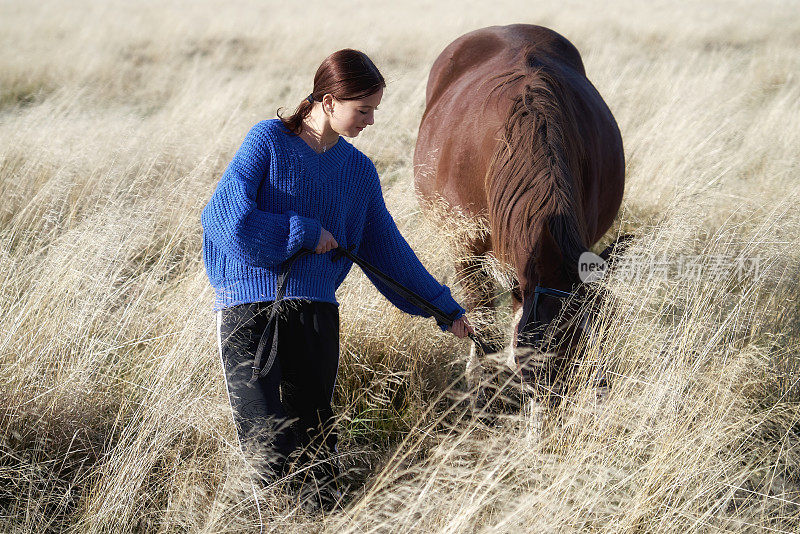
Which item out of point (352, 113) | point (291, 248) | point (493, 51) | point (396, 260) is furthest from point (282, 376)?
point (493, 51)

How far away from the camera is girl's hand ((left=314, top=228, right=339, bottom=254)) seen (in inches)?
70.3

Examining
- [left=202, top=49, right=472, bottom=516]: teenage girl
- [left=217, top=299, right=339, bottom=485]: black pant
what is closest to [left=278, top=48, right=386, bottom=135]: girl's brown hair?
[left=202, top=49, right=472, bottom=516]: teenage girl

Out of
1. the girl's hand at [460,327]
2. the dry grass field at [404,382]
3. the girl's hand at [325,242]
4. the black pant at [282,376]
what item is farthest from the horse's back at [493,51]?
the black pant at [282,376]

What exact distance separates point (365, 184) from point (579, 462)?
3.63ft

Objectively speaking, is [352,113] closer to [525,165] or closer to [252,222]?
[252,222]

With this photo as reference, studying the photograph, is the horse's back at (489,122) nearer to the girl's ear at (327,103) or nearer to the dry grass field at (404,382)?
the dry grass field at (404,382)

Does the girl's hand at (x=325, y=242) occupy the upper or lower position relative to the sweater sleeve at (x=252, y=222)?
lower

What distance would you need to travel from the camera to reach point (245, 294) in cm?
184

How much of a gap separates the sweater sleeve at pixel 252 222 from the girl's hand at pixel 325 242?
2cm

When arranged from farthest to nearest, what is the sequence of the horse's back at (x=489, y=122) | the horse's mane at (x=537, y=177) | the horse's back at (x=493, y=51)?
the horse's back at (x=493, y=51) → the horse's back at (x=489, y=122) → the horse's mane at (x=537, y=177)

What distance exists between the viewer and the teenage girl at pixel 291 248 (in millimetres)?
1753

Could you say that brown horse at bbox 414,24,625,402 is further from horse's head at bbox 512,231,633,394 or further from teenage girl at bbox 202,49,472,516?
teenage girl at bbox 202,49,472,516

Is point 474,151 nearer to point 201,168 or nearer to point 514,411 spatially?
point 514,411

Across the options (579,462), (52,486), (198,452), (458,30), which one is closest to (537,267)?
(579,462)
